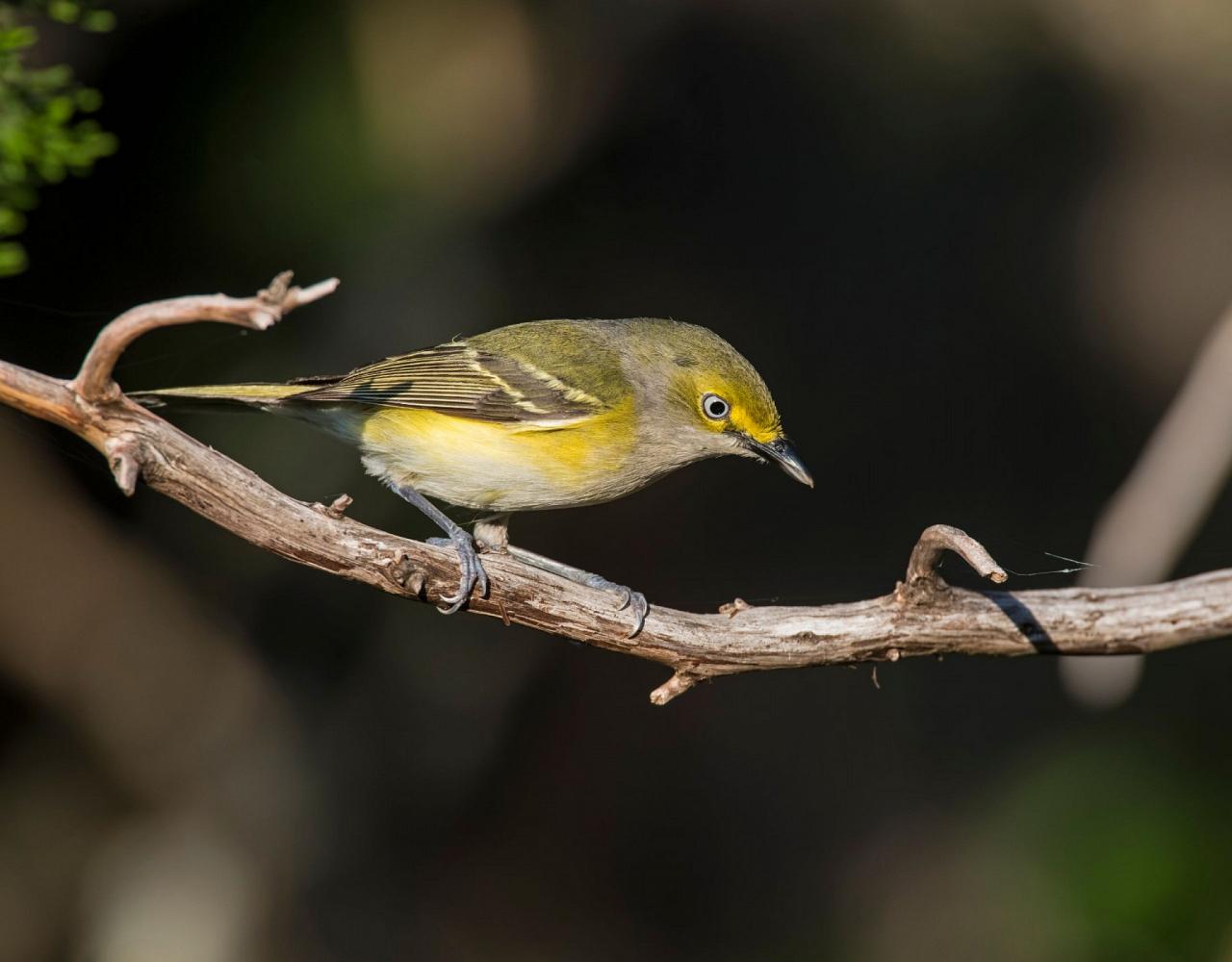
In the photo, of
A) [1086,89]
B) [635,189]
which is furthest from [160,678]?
[1086,89]

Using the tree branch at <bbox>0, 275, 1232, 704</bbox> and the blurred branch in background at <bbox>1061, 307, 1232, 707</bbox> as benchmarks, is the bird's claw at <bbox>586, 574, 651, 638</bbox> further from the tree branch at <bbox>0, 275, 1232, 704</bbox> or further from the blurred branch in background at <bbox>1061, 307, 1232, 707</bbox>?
the blurred branch in background at <bbox>1061, 307, 1232, 707</bbox>

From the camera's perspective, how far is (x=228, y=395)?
11.6 feet

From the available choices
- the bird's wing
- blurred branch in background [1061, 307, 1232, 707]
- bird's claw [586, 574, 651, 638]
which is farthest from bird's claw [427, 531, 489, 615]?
blurred branch in background [1061, 307, 1232, 707]

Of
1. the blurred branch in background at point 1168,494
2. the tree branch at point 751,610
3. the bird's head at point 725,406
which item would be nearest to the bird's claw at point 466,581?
the tree branch at point 751,610

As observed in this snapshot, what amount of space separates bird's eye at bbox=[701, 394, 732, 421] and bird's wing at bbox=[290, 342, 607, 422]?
340 millimetres

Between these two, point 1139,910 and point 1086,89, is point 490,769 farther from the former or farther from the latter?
point 1086,89

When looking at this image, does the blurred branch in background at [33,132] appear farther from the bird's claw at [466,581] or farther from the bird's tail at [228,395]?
the bird's claw at [466,581]

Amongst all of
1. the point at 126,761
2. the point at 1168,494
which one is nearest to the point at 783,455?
the point at 1168,494

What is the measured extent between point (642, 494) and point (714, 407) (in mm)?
3930

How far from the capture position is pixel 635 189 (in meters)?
7.23

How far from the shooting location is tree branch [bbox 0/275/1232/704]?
114 inches

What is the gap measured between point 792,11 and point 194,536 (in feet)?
15.5

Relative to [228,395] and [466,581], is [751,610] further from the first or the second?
[228,395]

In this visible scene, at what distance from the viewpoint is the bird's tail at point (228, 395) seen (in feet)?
10.8
